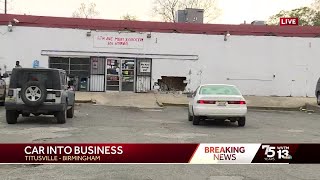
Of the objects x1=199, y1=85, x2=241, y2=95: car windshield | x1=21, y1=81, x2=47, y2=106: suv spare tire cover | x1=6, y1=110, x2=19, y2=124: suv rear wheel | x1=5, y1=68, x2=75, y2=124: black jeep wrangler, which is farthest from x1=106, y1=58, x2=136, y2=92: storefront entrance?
x1=21, y1=81, x2=47, y2=106: suv spare tire cover

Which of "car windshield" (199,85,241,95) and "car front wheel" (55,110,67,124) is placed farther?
"car windshield" (199,85,241,95)

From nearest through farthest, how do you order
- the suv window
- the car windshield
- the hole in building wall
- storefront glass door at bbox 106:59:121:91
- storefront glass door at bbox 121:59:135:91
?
the suv window → the car windshield → storefront glass door at bbox 106:59:121:91 → storefront glass door at bbox 121:59:135:91 → the hole in building wall

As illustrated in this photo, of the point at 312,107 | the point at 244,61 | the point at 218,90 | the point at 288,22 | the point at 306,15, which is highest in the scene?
the point at 306,15

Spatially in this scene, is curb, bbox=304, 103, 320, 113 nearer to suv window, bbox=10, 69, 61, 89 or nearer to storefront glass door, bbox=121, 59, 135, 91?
storefront glass door, bbox=121, 59, 135, 91

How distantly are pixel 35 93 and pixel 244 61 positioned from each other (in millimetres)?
18756

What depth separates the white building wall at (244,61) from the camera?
3003 cm

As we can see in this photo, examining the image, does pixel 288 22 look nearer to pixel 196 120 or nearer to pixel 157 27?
pixel 157 27

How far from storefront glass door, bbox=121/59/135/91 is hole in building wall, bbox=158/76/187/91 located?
1.77 metres

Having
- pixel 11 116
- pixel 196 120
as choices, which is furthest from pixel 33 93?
pixel 196 120

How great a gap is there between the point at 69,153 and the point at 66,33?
2518cm

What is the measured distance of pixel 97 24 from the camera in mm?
30141

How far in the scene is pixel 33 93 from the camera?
14.1m

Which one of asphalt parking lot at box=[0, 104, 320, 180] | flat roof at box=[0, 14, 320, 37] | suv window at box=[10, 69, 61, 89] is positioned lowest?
asphalt parking lot at box=[0, 104, 320, 180]

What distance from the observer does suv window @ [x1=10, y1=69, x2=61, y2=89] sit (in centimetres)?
1434
